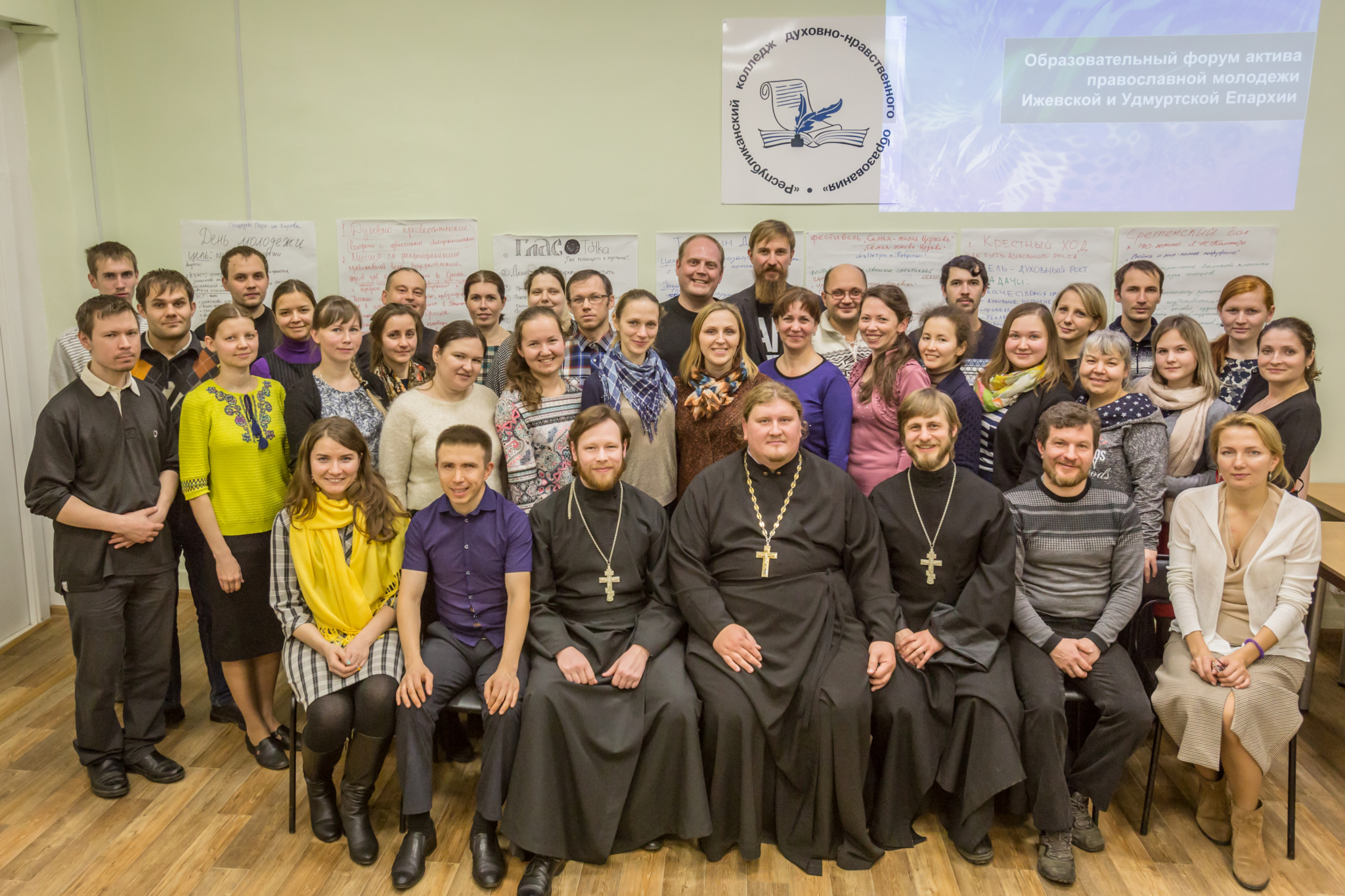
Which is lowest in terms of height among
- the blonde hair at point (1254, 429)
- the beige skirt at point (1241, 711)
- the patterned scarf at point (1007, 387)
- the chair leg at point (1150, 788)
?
the chair leg at point (1150, 788)

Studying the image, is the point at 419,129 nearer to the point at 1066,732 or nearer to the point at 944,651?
the point at 944,651

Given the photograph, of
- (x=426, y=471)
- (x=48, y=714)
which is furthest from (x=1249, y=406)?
(x=48, y=714)

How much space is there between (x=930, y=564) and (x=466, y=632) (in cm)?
160

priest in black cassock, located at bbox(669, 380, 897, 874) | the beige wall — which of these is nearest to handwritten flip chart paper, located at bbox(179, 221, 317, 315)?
the beige wall

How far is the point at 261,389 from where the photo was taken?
3080mm

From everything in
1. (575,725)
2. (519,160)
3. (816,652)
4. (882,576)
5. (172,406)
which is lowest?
(575,725)

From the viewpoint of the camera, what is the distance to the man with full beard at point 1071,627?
2701 mm

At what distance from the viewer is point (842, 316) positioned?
3.80m

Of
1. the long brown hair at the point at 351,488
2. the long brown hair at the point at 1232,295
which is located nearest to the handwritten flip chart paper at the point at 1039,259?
the long brown hair at the point at 1232,295

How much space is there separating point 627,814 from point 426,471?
1371mm

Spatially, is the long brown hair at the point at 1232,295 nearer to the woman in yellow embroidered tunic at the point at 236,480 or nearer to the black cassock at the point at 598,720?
the black cassock at the point at 598,720

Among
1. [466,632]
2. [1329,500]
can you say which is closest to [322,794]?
[466,632]

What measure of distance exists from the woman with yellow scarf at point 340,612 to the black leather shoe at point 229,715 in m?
0.83

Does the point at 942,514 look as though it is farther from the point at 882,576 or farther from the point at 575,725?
the point at 575,725
